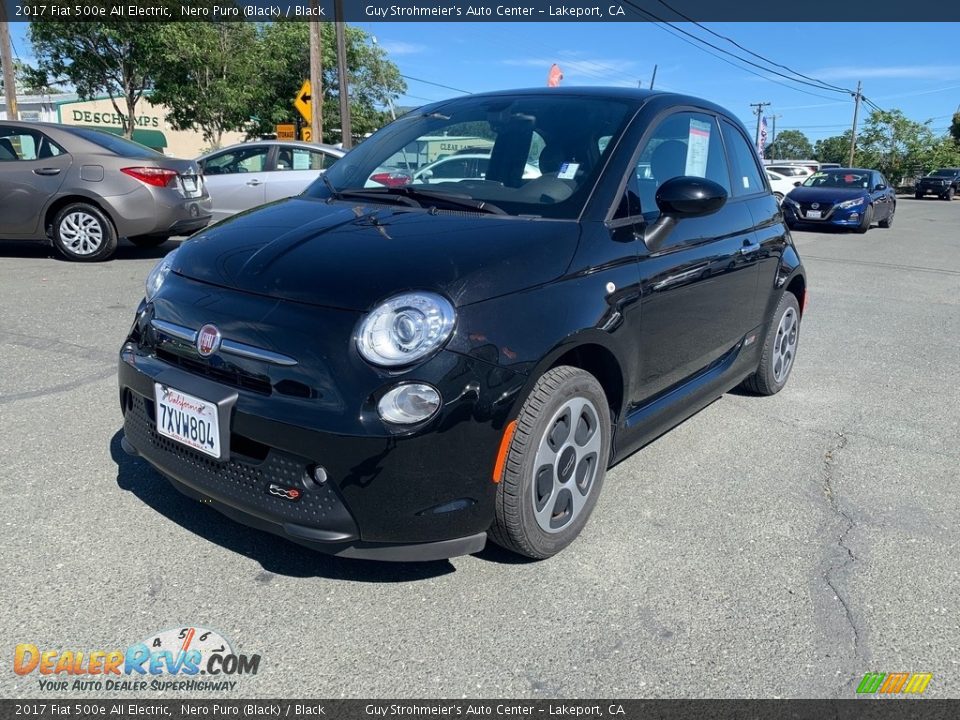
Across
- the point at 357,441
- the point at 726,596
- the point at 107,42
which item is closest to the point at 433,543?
the point at 357,441

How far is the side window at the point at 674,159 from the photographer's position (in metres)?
3.21

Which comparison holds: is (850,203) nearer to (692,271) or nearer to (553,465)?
(692,271)

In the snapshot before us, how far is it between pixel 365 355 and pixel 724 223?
2.22 meters

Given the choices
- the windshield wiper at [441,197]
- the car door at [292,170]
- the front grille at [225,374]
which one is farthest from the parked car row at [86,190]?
the front grille at [225,374]

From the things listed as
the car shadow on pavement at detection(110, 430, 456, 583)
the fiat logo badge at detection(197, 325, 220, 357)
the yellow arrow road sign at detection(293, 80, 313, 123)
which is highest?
the yellow arrow road sign at detection(293, 80, 313, 123)

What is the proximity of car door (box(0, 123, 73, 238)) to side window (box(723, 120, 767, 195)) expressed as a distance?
7142mm

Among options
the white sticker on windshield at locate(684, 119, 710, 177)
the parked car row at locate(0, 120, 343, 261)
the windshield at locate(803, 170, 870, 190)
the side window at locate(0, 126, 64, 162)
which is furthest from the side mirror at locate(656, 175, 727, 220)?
the windshield at locate(803, 170, 870, 190)

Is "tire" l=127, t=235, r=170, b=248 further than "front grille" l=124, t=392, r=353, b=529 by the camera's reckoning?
Yes

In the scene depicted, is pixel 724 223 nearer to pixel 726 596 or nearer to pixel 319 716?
pixel 726 596

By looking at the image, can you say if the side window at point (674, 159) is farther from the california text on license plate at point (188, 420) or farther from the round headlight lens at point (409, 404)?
the california text on license plate at point (188, 420)

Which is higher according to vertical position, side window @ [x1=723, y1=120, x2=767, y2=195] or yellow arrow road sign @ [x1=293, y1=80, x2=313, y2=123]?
yellow arrow road sign @ [x1=293, y1=80, x2=313, y2=123]

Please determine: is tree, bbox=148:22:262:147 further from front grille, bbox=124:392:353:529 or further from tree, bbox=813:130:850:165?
tree, bbox=813:130:850:165

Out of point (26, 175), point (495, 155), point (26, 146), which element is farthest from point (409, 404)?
point (26, 146)

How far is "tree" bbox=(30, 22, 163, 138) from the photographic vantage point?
2108cm
